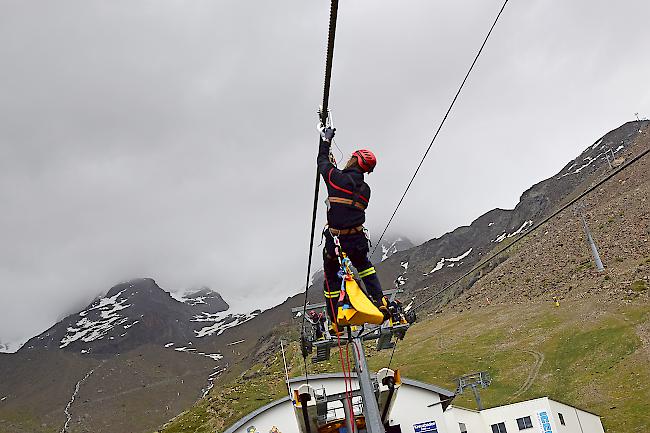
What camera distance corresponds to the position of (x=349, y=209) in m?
7.65

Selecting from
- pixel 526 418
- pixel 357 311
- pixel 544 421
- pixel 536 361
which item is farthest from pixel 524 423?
pixel 357 311

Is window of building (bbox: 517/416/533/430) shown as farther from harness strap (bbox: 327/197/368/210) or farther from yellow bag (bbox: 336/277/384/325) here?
harness strap (bbox: 327/197/368/210)

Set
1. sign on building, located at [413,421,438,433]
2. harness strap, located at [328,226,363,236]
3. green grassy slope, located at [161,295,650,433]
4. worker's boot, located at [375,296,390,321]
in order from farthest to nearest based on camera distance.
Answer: green grassy slope, located at [161,295,650,433]
sign on building, located at [413,421,438,433]
worker's boot, located at [375,296,390,321]
harness strap, located at [328,226,363,236]

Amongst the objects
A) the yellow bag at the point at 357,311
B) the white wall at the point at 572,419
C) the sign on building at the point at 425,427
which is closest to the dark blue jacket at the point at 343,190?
the yellow bag at the point at 357,311

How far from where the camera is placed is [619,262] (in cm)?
7512

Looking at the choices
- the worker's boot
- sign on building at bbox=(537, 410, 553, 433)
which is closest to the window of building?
sign on building at bbox=(537, 410, 553, 433)

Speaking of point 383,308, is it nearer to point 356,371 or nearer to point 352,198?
point 356,371

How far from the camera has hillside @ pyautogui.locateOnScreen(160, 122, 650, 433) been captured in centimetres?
4378

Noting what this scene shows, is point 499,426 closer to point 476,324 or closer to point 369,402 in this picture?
point 369,402

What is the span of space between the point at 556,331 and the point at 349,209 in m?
59.2

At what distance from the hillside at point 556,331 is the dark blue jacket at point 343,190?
117 feet

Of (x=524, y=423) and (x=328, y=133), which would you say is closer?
(x=328, y=133)

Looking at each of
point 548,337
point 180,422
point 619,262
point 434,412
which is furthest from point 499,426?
point 619,262

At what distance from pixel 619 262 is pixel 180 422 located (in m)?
66.1
